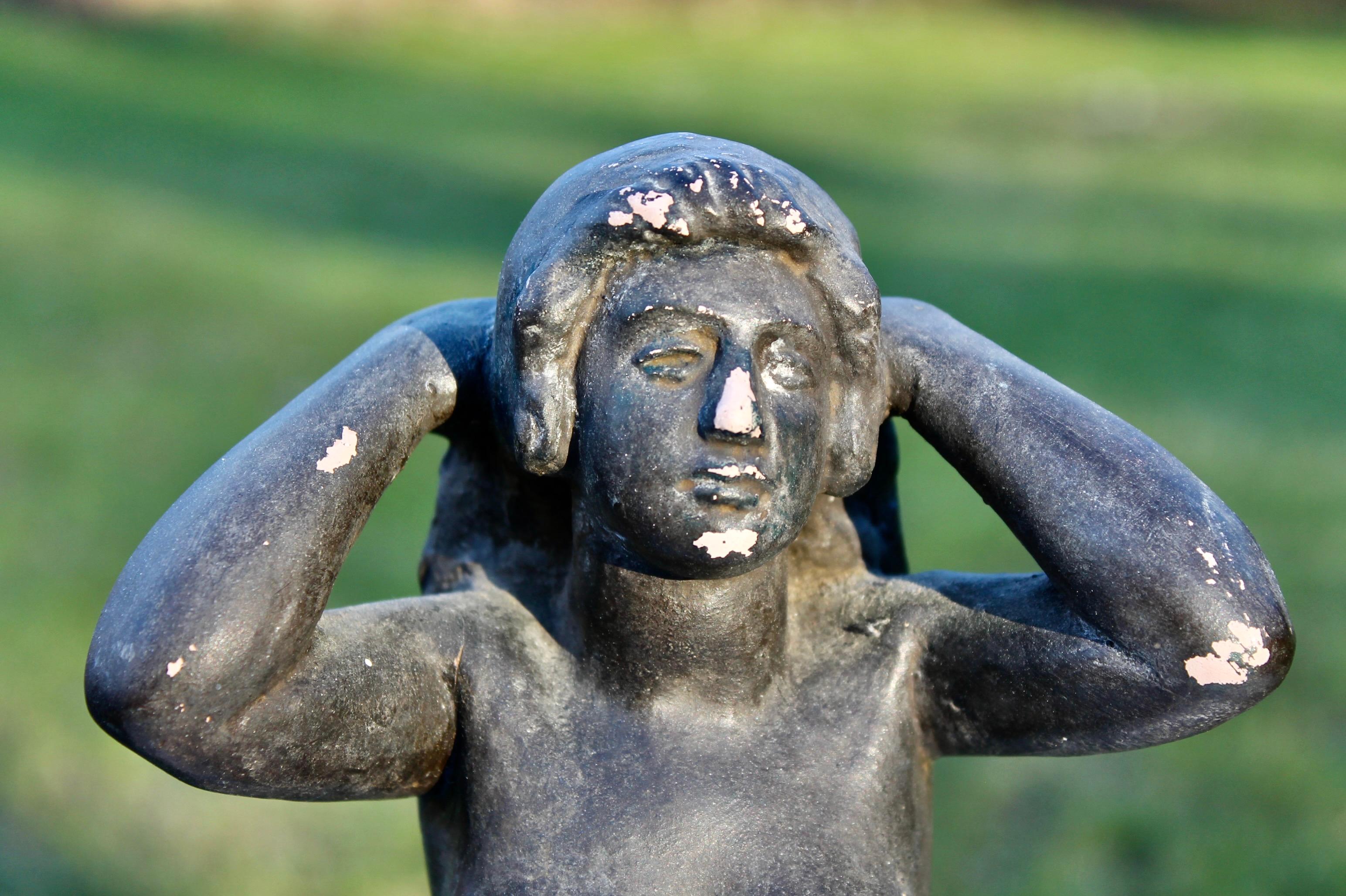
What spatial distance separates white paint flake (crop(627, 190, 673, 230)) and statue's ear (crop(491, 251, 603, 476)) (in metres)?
0.07

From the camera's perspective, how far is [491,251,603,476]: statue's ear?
1.44m

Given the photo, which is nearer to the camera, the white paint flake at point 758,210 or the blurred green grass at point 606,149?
the white paint flake at point 758,210

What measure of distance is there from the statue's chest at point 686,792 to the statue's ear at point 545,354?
0.93 feet

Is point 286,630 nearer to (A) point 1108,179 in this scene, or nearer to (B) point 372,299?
(B) point 372,299

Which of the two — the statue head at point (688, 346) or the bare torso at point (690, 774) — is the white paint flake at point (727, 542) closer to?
the statue head at point (688, 346)

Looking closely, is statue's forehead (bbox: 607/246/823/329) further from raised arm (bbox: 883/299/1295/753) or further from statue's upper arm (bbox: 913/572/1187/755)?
statue's upper arm (bbox: 913/572/1187/755)

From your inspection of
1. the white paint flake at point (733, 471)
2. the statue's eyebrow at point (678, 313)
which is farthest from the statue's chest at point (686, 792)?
the statue's eyebrow at point (678, 313)

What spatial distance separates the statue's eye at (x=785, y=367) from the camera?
1.46m

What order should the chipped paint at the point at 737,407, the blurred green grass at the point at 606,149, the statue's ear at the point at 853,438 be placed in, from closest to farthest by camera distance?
the chipped paint at the point at 737,407
the statue's ear at the point at 853,438
the blurred green grass at the point at 606,149

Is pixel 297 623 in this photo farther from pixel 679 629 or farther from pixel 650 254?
pixel 650 254

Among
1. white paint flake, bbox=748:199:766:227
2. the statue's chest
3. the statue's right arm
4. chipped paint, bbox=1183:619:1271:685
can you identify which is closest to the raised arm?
chipped paint, bbox=1183:619:1271:685

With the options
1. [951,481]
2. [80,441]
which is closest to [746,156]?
[951,481]

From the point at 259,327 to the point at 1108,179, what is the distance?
12.0 feet

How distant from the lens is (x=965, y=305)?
5523mm
